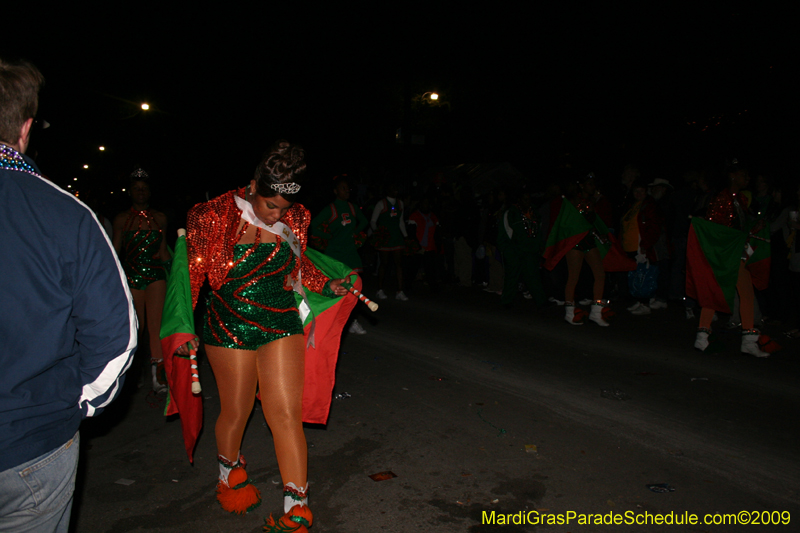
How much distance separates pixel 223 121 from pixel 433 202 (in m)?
14.3

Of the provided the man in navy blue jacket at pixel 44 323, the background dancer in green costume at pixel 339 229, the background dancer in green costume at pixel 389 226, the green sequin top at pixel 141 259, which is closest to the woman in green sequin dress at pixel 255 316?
the man in navy blue jacket at pixel 44 323

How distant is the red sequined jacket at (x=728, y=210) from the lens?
648 cm

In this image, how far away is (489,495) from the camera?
334cm

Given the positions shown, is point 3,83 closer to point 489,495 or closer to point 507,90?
point 489,495

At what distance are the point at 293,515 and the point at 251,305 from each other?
3.66 ft

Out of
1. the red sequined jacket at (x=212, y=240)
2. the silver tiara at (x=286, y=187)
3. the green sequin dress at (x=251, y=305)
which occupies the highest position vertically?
the silver tiara at (x=286, y=187)

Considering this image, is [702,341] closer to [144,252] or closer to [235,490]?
[235,490]

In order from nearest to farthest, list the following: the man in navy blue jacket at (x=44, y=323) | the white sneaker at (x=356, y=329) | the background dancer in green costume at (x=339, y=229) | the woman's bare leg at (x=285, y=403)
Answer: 1. the man in navy blue jacket at (x=44, y=323)
2. the woman's bare leg at (x=285, y=403)
3. the white sneaker at (x=356, y=329)
4. the background dancer in green costume at (x=339, y=229)

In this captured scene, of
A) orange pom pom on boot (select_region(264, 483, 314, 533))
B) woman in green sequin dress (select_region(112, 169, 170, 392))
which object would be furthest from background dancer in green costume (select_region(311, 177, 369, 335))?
orange pom pom on boot (select_region(264, 483, 314, 533))

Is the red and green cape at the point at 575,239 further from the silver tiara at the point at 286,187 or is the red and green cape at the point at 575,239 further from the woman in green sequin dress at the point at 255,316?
the silver tiara at the point at 286,187

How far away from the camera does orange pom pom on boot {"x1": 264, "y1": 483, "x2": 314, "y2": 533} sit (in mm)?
2871

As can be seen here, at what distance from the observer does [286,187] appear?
2.99 meters

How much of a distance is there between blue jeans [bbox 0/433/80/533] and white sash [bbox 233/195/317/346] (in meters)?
1.63

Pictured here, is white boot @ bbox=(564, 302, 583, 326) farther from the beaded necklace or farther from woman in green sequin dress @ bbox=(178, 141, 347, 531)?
the beaded necklace
